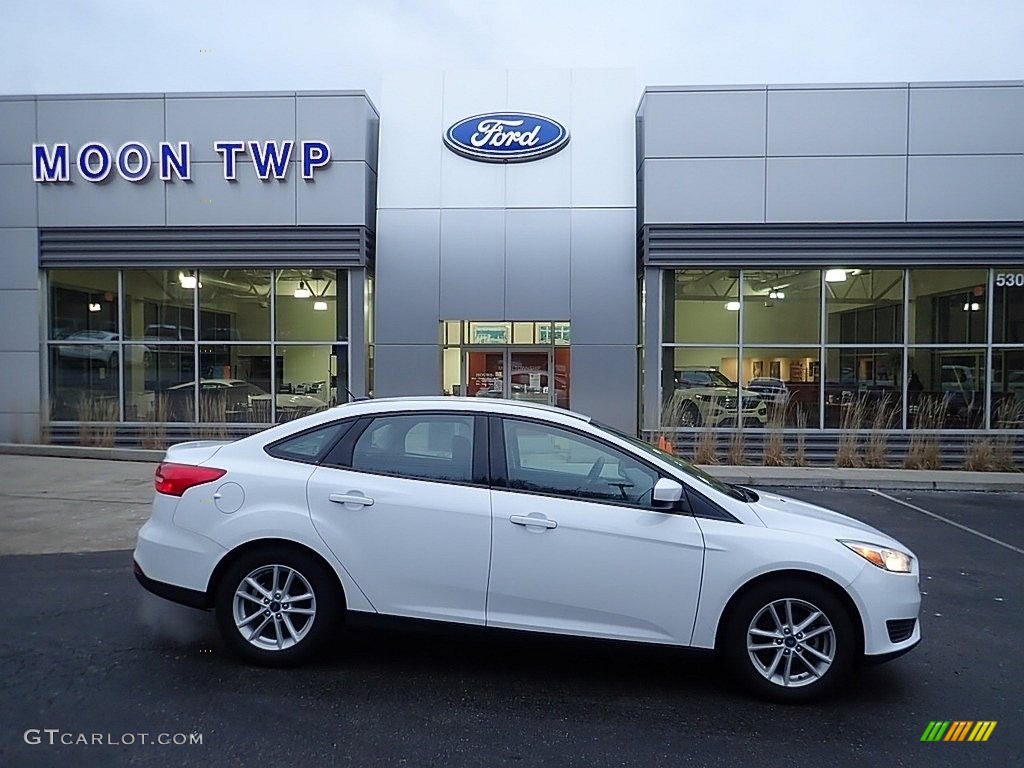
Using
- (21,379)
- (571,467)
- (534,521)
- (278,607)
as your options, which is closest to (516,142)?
(21,379)

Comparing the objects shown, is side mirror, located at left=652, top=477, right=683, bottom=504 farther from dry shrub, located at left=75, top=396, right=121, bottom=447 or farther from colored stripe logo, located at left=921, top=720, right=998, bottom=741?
dry shrub, located at left=75, top=396, right=121, bottom=447

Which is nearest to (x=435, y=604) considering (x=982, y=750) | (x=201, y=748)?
(x=201, y=748)

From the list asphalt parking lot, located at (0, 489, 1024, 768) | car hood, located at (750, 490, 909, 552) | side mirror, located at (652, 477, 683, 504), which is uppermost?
side mirror, located at (652, 477, 683, 504)

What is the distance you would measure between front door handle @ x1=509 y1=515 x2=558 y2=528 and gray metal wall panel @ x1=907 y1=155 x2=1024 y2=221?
13.9 m

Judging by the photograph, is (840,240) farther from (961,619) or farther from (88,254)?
(88,254)

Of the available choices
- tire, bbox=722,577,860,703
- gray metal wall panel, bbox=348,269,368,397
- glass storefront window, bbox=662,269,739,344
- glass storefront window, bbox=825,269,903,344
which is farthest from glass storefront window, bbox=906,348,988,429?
tire, bbox=722,577,860,703

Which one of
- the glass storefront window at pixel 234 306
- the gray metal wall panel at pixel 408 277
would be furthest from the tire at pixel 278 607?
the glass storefront window at pixel 234 306

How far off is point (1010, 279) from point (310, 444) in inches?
616

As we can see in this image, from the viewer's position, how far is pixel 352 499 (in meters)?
4.69

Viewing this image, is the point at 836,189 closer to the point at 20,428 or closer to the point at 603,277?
the point at 603,277

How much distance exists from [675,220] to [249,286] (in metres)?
8.54

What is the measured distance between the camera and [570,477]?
476 centimetres

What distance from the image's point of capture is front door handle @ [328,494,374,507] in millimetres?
4684

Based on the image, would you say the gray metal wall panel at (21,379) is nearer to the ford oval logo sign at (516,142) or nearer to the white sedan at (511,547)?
the ford oval logo sign at (516,142)
